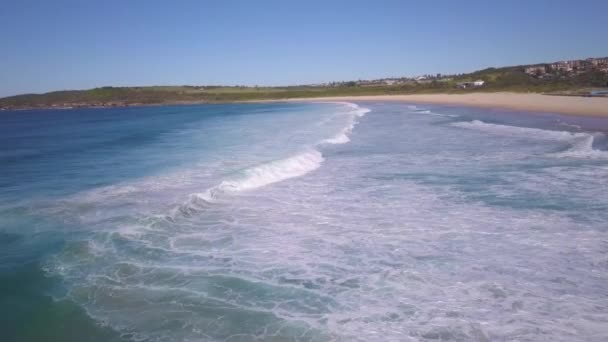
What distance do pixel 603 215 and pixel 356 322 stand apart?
6.98m

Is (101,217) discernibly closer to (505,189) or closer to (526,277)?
(526,277)

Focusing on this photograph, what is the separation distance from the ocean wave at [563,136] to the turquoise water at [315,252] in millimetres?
295

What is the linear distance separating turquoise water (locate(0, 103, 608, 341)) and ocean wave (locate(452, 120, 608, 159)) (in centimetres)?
30

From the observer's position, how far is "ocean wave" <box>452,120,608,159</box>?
16670 mm

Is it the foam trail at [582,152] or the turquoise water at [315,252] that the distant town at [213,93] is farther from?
the turquoise water at [315,252]

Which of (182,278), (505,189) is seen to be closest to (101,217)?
(182,278)

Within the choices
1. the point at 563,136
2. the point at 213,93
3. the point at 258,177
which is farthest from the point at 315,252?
the point at 213,93

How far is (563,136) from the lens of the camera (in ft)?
71.6

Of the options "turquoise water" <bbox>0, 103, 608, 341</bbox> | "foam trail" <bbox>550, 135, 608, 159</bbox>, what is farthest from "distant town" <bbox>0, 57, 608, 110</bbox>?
"turquoise water" <bbox>0, 103, 608, 341</bbox>

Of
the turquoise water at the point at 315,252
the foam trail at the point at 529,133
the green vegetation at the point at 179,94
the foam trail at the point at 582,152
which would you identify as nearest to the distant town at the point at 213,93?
the green vegetation at the point at 179,94

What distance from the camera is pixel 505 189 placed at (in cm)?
1200

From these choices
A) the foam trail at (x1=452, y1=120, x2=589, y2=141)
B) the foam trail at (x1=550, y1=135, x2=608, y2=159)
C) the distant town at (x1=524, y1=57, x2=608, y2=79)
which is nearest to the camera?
the foam trail at (x1=550, y1=135, x2=608, y2=159)

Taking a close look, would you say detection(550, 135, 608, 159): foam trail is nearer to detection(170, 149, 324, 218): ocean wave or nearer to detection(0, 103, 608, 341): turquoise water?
detection(0, 103, 608, 341): turquoise water

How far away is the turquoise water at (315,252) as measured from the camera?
5660mm
